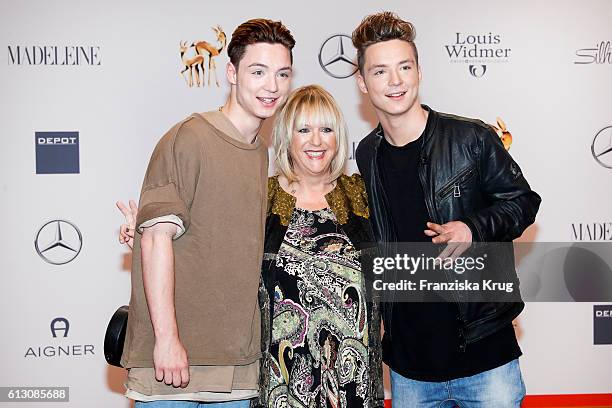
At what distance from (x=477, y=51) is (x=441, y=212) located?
195 cm

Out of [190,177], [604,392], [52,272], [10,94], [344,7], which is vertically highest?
[344,7]

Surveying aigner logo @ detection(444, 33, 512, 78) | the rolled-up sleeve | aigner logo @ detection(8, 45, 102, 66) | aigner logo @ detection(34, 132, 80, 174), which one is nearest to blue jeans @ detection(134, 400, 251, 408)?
the rolled-up sleeve

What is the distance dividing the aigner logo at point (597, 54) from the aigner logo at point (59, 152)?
2.82 m

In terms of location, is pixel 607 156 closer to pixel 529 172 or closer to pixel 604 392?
pixel 529 172

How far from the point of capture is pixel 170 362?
2.03 m

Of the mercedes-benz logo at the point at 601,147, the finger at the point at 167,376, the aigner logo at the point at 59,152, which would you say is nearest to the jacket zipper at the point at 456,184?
the finger at the point at 167,376

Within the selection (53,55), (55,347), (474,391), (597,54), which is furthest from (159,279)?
(597,54)

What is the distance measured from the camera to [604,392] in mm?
4039

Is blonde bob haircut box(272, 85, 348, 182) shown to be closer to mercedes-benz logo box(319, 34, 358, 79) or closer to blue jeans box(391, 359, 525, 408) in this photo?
blue jeans box(391, 359, 525, 408)

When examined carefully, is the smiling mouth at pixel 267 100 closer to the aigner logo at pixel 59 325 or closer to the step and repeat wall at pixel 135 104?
the step and repeat wall at pixel 135 104

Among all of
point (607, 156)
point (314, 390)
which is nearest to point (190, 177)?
point (314, 390)

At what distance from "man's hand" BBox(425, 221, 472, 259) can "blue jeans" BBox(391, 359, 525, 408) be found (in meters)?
0.43

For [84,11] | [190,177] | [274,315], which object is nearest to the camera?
[190,177]

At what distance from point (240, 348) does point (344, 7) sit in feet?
7.67
